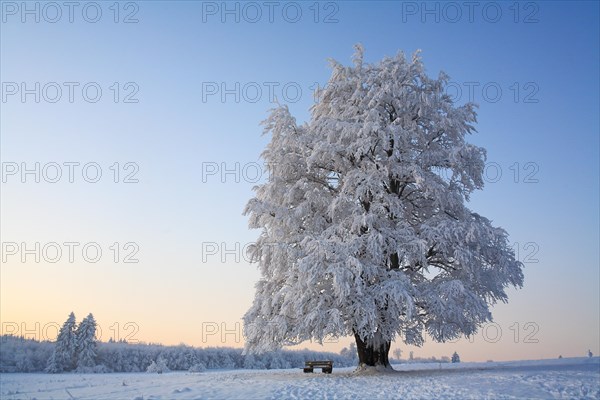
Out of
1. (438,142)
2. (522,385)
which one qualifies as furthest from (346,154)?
(522,385)

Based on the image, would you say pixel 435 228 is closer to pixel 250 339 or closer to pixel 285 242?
pixel 285 242

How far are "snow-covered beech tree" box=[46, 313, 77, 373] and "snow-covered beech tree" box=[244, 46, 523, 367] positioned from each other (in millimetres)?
48620

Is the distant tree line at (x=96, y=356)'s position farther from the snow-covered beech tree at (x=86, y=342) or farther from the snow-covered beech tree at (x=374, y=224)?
the snow-covered beech tree at (x=374, y=224)

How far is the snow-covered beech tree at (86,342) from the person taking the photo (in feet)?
195

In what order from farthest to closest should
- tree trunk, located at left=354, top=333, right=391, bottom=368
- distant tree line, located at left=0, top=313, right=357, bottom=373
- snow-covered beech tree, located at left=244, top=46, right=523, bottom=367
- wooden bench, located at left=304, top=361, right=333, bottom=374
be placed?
distant tree line, located at left=0, top=313, right=357, bottom=373 → wooden bench, located at left=304, top=361, right=333, bottom=374 → tree trunk, located at left=354, top=333, right=391, bottom=368 → snow-covered beech tree, located at left=244, top=46, right=523, bottom=367

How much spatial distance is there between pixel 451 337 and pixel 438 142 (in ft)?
29.4

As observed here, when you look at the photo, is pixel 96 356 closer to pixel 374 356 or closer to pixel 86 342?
pixel 86 342

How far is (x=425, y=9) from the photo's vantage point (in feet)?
75.2

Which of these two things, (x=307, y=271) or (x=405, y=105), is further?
(x=405, y=105)

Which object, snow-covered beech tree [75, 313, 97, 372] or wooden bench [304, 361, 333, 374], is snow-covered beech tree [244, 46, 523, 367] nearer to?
wooden bench [304, 361, 333, 374]

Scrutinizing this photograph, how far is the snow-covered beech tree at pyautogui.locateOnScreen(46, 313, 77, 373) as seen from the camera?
5834cm

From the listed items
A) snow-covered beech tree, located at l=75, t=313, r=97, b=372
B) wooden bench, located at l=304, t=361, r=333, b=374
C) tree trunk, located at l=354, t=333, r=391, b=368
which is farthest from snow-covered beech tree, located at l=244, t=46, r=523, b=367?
snow-covered beech tree, located at l=75, t=313, r=97, b=372

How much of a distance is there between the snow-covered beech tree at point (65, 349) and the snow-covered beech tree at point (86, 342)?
0.64 m

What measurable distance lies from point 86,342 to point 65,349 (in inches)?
97.1
